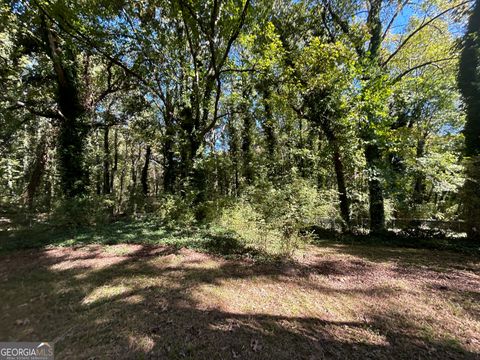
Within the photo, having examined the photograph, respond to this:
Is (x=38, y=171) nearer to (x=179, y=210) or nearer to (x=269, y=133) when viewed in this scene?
(x=179, y=210)

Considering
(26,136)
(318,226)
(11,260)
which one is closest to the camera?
(11,260)

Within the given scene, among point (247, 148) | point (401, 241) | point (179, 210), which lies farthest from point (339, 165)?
point (179, 210)

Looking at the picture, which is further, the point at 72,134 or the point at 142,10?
the point at 72,134

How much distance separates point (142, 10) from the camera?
9.30m

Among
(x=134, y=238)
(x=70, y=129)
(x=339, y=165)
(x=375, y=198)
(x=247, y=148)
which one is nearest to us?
(x=134, y=238)

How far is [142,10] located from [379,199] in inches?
474

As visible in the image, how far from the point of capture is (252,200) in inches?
406

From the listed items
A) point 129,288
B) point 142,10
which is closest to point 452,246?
point 129,288

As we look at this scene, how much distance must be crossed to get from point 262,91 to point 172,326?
1098 cm

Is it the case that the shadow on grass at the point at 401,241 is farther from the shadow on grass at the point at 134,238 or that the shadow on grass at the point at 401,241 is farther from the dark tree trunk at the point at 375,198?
the shadow on grass at the point at 134,238

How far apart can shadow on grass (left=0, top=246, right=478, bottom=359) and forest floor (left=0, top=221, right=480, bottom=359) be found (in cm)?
2

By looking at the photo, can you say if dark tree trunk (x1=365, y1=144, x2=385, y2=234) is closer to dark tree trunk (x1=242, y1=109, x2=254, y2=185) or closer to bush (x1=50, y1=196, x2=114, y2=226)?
dark tree trunk (x1=242, y1=109, x2=254, y2=185)

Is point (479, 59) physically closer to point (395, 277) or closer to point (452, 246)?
point (452, 246)

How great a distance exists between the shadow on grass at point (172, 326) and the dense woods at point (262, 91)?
316cm
